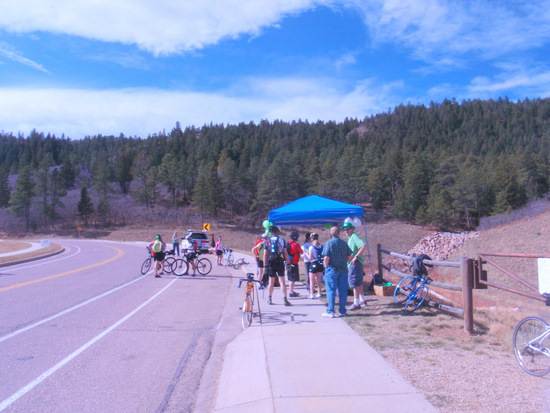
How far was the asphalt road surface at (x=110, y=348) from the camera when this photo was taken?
192 inches

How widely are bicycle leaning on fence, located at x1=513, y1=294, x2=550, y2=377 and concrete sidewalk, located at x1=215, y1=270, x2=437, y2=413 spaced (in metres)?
1.46

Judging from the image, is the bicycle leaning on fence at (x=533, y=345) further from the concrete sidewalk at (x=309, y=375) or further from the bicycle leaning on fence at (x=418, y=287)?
the bicycle leaning on fence at (x=418, y=287)

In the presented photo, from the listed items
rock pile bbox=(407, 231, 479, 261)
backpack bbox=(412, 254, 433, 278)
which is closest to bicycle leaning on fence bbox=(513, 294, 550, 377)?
backpack bbox=(412, 254, 433, 278)

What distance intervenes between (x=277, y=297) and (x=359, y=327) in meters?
3.95

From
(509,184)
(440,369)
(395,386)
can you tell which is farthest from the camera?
(509,184)

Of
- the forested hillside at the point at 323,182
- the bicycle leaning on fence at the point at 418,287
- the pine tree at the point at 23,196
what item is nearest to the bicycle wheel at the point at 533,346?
the bicycle leaning on fence at the point at 418,287

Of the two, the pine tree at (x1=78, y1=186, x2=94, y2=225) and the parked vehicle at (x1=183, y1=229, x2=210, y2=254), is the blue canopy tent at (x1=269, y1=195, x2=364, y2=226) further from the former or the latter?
the pine tree at (x1=78, y1=186, x2=94, y2=225)

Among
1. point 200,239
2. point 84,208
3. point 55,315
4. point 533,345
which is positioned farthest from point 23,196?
point 533,345

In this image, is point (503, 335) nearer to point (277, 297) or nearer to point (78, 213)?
point (277, 297)

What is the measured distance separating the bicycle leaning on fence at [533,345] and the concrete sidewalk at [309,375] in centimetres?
146

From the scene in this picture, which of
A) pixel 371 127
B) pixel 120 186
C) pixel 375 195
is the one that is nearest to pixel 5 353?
pixel 375 195

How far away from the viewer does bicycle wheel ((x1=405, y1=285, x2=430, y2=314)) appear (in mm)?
8414

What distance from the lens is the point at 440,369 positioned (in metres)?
5.20

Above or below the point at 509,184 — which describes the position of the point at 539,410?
below
